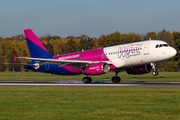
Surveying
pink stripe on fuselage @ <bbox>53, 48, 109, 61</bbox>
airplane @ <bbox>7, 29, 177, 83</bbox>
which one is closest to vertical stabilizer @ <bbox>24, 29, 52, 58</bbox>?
airplane @ <bbox>7, 29, 177, 83</bbox>

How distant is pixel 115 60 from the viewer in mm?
37188

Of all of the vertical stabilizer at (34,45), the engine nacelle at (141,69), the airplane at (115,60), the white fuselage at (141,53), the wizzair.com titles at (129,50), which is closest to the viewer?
the white fuselage at (141,53)

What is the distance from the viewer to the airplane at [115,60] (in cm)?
3450

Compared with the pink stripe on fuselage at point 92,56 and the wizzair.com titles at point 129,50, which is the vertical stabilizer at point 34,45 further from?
the wizzair.com titles at point 129,50

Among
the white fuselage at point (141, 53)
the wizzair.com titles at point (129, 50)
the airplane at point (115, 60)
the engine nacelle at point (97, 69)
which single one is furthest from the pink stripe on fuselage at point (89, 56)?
the wizzair.com titles at point (129, 50)

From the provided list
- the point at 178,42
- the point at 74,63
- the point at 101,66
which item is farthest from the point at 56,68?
the point at 178,42

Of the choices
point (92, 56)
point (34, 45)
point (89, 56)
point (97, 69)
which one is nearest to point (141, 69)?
point (97, 69)

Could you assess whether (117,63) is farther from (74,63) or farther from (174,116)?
(174,116)

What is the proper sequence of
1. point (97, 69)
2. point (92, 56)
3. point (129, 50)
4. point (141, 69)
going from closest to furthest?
point (129, 50) < point (97, 69) < point (141, 69) < point (92, 56)

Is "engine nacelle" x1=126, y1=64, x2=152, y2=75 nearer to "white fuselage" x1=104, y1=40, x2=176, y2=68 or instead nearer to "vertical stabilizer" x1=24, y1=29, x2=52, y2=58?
"white fuselage" x1=104, y1=40, x2=176, y2=68

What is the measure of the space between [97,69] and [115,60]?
2.86 m

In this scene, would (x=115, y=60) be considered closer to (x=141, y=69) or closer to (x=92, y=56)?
(x=92, y=56)

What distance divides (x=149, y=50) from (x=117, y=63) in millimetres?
4709

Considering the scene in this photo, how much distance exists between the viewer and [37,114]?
13.2 metres
